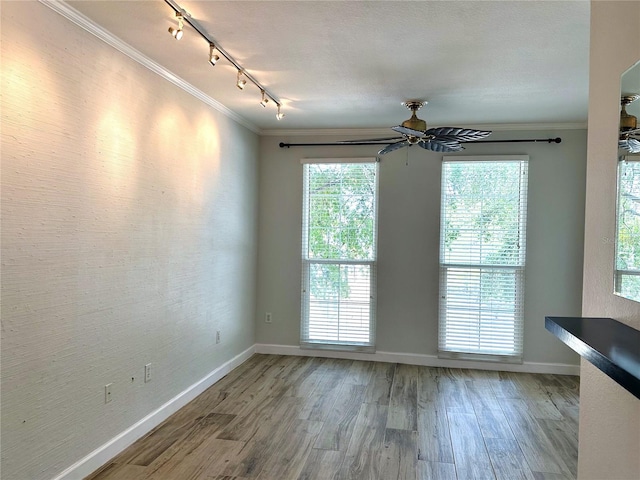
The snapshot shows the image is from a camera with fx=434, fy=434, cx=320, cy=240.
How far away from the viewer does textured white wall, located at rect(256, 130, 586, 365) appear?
468 centimetres

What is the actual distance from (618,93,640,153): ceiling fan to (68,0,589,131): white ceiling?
86 centimetres

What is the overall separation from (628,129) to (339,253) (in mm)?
3733

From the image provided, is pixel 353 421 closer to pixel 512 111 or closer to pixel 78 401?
pixel 78 401

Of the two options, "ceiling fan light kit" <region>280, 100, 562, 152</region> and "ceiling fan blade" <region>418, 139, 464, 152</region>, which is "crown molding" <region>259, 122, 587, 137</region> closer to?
"ceiling fan light kit" <region>280, 100, 562, 152</region>

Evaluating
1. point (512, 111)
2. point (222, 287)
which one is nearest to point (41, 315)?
point (222, 287)

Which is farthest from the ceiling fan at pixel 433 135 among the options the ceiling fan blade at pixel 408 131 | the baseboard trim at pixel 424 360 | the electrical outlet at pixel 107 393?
the electrical outlet at pixel 107 393

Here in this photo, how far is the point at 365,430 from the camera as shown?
10.6ft

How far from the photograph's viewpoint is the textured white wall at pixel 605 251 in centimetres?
154

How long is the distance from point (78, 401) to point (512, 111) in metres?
4.26

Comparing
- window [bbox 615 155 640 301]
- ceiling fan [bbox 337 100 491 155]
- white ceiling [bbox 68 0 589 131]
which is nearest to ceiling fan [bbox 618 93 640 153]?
window [bbox 615 155 640 301]

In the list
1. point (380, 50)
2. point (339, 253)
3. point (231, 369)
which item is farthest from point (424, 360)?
point (380, 50)

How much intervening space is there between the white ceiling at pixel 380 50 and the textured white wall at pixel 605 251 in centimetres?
57

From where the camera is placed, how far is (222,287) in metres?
4.38

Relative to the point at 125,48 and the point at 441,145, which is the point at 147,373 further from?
the point at 441,145
